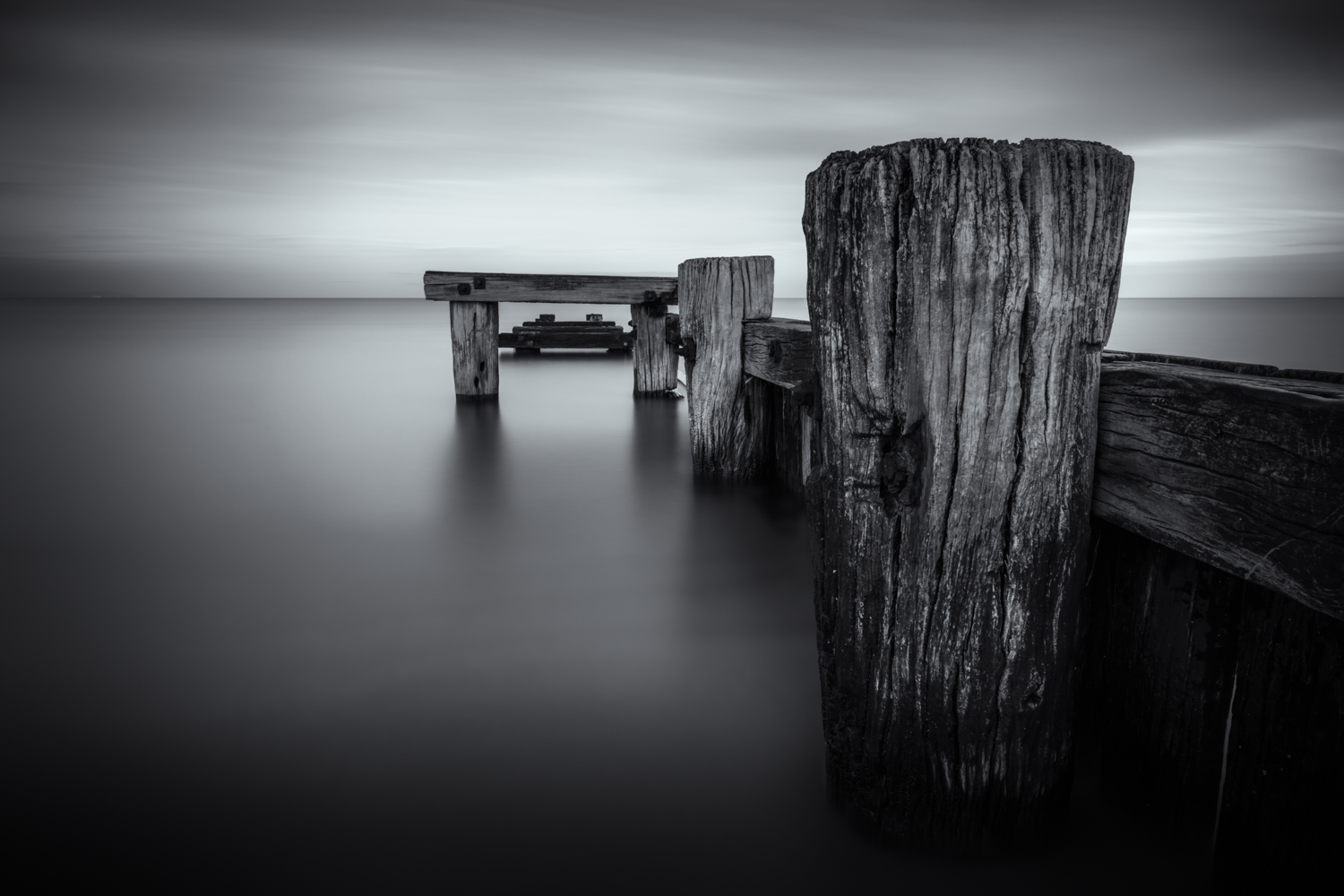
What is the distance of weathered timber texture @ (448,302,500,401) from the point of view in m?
6.67

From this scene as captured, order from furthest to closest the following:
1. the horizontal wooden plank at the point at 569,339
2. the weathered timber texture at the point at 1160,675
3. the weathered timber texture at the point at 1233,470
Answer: the horizontal wooden plank at the point at 569,339
the weathered timber texture at the point at 1160,675
the weathered timber texture at the point at 1233,470

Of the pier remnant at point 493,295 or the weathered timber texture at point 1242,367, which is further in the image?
the pier remnant at point 493,295

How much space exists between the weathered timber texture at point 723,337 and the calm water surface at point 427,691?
346 mm

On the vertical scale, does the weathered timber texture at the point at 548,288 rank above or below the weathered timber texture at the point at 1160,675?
above

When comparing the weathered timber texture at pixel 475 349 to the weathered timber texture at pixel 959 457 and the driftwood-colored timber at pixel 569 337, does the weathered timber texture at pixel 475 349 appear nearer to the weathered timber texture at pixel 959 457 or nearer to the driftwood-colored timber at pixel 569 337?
the driftwood-colored timber at pixel 569 337

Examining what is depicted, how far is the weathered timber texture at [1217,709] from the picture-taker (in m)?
1.11

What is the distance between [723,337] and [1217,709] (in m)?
2.67

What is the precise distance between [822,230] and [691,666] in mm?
1379

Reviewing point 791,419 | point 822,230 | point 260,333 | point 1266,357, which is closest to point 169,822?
point 822,230

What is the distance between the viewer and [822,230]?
4.23ft

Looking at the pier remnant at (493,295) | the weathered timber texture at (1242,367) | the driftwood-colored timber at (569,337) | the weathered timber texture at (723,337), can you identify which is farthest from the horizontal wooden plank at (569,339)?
the weathered timber texture at (1242,367)

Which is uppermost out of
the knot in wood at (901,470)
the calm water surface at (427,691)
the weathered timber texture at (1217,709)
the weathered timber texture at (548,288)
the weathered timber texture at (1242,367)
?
the weathered timber texture at (548,288)

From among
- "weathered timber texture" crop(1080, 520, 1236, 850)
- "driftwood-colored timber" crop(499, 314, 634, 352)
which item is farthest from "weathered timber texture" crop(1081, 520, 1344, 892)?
"driftwood-colored timber" crop(499, 314, 634, 352)

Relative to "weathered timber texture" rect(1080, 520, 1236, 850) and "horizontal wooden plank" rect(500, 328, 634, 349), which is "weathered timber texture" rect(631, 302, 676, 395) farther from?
"weathered timber texture" rect(1080, 520, 1236, 850)
